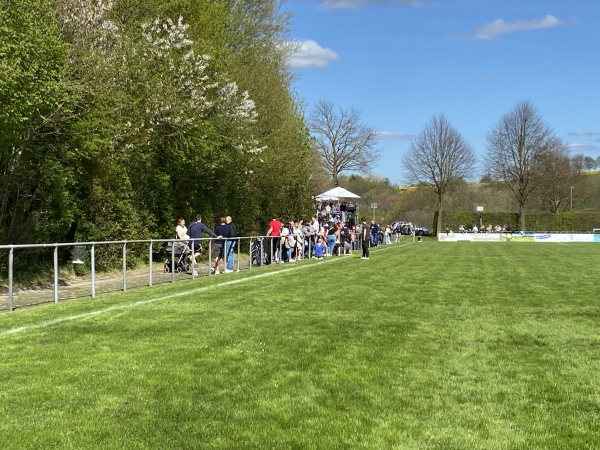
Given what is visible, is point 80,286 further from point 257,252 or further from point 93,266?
point 257,252

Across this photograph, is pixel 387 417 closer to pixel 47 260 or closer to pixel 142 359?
pixel 142 359

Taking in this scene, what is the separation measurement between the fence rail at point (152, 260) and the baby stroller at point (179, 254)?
25 mm

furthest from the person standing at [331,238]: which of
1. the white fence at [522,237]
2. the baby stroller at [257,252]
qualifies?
the white fence at [522,237]

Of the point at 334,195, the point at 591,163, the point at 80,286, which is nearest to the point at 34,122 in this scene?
the point at 80,286

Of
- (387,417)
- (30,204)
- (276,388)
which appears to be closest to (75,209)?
(30,204)

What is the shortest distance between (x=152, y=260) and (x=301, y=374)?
9.65 meters

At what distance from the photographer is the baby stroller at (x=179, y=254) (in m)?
16.0

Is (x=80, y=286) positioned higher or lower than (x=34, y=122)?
lower

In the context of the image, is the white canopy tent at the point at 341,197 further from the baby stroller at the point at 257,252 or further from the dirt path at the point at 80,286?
the dirt path at the point at 80,286

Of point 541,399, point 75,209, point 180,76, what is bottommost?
point 541,399

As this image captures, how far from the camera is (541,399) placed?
5.33 metres

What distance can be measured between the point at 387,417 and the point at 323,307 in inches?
227

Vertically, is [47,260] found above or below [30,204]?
below

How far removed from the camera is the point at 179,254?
16.5m
